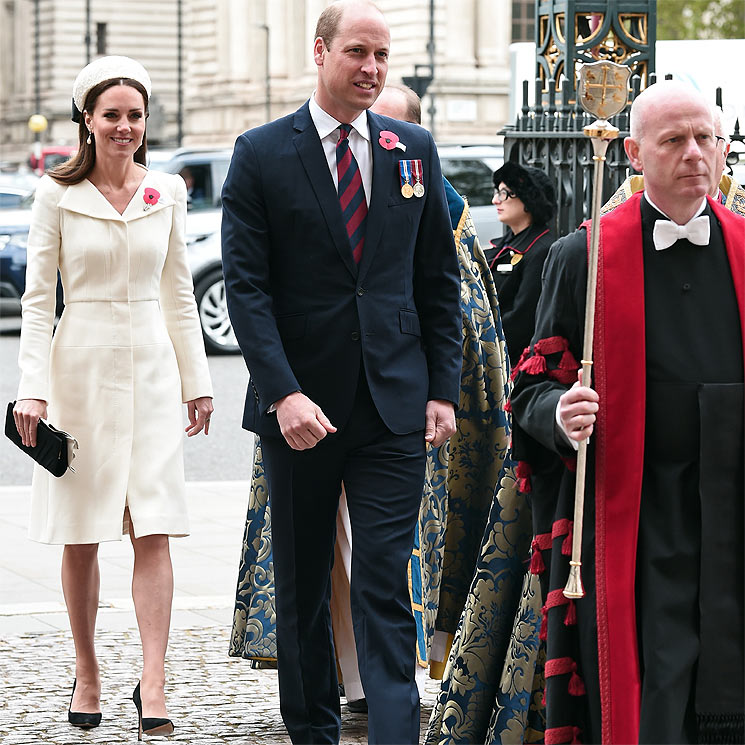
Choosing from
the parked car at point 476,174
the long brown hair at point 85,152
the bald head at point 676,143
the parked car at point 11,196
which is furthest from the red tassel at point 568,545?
the parked car at point 11,196

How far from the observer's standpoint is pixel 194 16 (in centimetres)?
6481

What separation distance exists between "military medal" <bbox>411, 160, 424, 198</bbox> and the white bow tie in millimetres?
Result: 892

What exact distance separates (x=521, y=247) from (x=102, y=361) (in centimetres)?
351

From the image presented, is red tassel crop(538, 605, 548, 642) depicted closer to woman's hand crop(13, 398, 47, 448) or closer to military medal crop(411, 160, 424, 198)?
military medal crop(411, 160, 424, 198)

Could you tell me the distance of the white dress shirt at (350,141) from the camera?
176 inches

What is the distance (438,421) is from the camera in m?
4.52

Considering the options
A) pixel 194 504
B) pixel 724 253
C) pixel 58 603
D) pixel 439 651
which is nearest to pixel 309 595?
pixel 439 651

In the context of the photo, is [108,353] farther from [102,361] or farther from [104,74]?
[104,74]

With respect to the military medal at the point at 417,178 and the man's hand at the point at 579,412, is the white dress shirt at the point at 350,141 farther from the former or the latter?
the man's hand at the point at 579,412

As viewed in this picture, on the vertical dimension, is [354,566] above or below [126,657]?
above

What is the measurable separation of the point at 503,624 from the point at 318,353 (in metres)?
0.84

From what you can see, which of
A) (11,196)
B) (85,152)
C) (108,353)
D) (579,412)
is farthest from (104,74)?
(11,196)

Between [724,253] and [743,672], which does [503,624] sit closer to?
[743,672]

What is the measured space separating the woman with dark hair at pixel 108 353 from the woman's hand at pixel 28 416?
→ 30 millimetres
